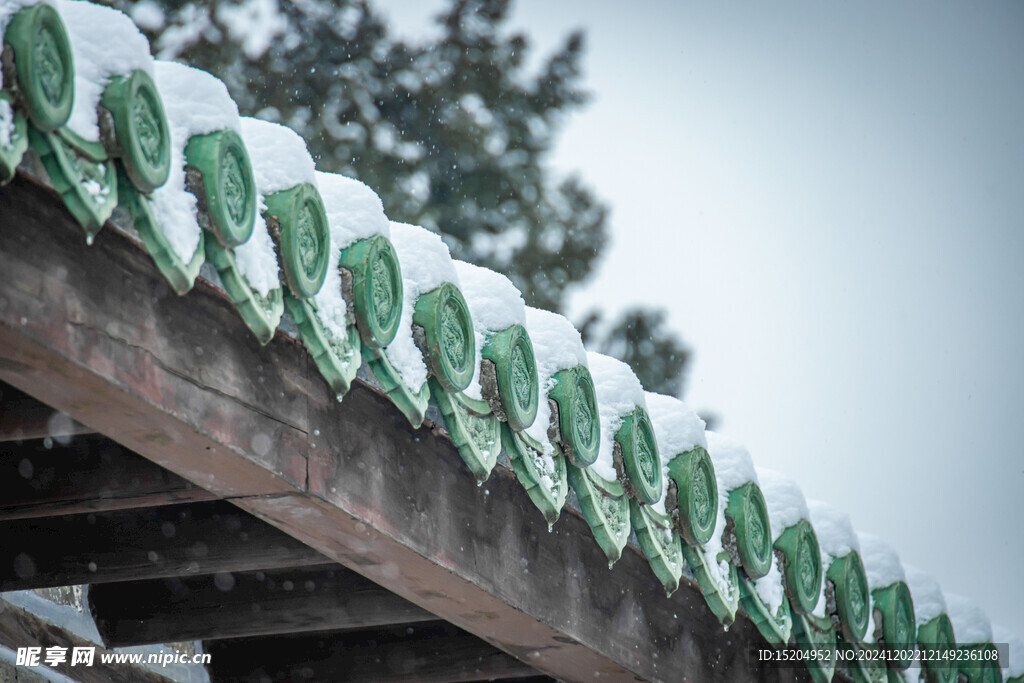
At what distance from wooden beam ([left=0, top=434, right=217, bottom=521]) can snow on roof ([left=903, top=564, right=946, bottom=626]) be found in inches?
97.6

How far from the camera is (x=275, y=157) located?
1.81 meters

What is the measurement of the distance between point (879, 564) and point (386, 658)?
1510mm

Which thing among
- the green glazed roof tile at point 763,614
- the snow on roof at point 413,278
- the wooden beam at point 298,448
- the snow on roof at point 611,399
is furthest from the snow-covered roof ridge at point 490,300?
the green glazed roof tile at point 763,614

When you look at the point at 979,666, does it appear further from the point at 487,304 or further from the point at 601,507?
the point at 487,304

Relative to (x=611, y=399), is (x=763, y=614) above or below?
below

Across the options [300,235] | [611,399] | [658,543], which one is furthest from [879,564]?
[300,235]

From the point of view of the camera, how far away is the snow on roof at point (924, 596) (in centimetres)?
379

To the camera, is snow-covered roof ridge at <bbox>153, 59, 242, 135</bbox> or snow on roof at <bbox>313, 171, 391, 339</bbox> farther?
snow on roof at <bbox>313, 171, 391, 339</bbox>

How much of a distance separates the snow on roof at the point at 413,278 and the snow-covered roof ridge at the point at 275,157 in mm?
238

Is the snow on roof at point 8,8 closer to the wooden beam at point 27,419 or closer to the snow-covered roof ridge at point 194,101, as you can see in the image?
the snow-covered roof ridge at point 194,101

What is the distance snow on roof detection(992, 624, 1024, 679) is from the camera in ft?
13.6

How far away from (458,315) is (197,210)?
0.59 m

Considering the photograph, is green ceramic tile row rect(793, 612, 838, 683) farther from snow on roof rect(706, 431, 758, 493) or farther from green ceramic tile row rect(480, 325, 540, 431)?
green ceramic tile row rect(480, 325, 540, 431)

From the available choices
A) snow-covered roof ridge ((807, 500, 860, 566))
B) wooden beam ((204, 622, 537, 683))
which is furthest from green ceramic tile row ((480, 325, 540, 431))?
snow-covered roof ridge ((807, 500, 860, 566))
